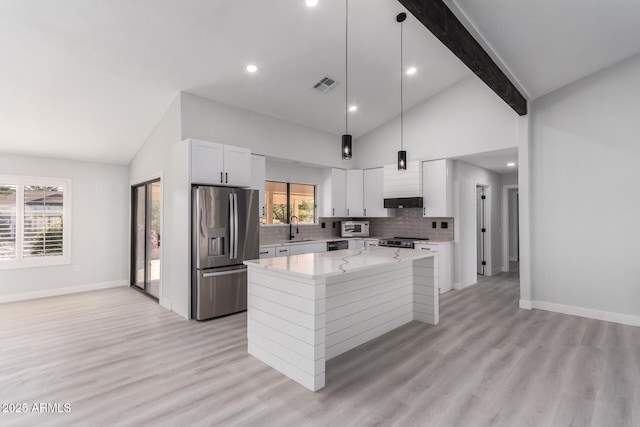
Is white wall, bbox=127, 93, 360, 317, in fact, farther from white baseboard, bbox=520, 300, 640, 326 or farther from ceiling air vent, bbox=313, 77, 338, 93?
white baseboard, bbox=520, 300, 640, 326

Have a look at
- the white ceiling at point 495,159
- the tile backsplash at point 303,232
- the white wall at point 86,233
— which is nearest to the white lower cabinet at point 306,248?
the tile backsplash at point 303,232

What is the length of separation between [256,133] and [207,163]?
4.15ft

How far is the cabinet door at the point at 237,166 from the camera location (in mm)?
4555

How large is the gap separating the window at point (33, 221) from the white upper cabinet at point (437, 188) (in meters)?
6.42

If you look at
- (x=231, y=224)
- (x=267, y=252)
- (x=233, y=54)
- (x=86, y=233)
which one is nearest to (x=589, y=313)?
(x=267, y=252)

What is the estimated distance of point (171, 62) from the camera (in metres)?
3.83

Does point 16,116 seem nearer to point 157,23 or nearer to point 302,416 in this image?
point 157,23

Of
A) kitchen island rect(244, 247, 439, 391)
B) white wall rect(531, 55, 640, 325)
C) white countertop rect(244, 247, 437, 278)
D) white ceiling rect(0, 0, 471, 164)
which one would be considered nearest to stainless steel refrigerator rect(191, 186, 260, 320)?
kitchen island rect(244, 247, 439, 391)

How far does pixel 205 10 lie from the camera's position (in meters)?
3.17

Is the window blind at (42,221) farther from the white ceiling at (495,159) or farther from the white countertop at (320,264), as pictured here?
the white ceiling at (495,159)

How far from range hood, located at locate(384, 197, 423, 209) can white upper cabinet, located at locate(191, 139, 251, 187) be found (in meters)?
2.85

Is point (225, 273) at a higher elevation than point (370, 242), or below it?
below

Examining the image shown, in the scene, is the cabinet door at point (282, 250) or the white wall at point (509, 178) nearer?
the cabinet door at point (282, 250)

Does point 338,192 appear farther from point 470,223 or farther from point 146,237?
point 146,237
